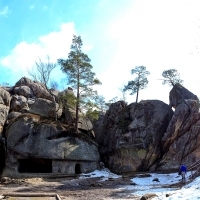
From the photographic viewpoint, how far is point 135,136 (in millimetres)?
30703

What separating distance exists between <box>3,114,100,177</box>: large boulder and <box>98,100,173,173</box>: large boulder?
9.15 feet

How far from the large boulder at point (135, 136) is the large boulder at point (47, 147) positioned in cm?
279

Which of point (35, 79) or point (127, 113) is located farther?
point (35, 79)

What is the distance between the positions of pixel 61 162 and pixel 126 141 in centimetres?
773

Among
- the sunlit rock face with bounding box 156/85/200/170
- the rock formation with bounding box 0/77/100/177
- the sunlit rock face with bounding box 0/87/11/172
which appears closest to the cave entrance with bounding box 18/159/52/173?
the rock formation with bounding box 0/77/100/177

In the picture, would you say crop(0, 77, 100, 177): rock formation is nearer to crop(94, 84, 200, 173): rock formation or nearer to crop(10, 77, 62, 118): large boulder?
crop(10, 77, 62, 118): large boulder

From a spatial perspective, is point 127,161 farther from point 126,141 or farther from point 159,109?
point 159,109

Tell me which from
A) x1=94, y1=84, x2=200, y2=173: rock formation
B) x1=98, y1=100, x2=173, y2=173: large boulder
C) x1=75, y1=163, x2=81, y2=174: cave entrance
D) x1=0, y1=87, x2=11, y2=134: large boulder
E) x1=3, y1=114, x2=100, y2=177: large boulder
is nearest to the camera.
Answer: x1=3, y1=114, x2=100, y2=177: large boulder

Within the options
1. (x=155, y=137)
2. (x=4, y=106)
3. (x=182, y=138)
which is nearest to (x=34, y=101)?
(x=4, y=106)

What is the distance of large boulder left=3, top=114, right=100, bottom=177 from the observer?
27.3m

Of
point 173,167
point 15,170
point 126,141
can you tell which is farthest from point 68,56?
point 173,167

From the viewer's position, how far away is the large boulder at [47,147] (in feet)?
89.6

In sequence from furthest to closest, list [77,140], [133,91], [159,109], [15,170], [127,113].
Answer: [133,91]
[127,113]
[159,109]
[77,140]
[15,170]

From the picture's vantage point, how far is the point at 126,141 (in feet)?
100
